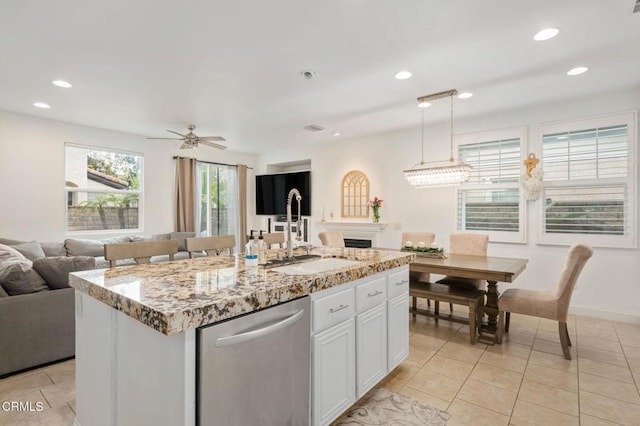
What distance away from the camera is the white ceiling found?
219cm

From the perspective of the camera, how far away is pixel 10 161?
4.41m

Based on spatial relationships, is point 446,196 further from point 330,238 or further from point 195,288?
point 195,288

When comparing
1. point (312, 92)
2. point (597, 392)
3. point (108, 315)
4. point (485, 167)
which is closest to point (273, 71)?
point (312, 92)

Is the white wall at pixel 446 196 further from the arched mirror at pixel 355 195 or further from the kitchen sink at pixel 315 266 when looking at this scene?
the kitchen sink at pixel 315 266

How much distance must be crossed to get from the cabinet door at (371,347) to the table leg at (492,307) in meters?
1.59

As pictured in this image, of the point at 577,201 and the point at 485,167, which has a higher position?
the point at 485,167

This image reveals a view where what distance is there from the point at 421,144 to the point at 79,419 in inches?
196

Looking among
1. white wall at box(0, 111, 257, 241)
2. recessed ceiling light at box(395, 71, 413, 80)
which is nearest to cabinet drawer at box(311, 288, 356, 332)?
recessed ceiling light at box(395, 71, 413, 80)

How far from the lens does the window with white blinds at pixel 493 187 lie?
432cm

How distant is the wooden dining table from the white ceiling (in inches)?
74.0

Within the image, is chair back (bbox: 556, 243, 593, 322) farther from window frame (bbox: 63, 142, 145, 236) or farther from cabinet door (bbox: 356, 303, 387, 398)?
window frame (bbox: 63, 142, 145, 236)

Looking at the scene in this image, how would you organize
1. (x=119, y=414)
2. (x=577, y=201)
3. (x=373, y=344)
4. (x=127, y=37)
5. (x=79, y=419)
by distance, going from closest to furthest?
(x=119, y=414) → (x=79, y=419) → (x=373, y=344) → (x=127, y=37) → (x=577, y=201)

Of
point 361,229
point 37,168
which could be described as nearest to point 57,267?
point 37,168

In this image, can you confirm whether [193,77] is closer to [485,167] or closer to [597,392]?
[485,167]
